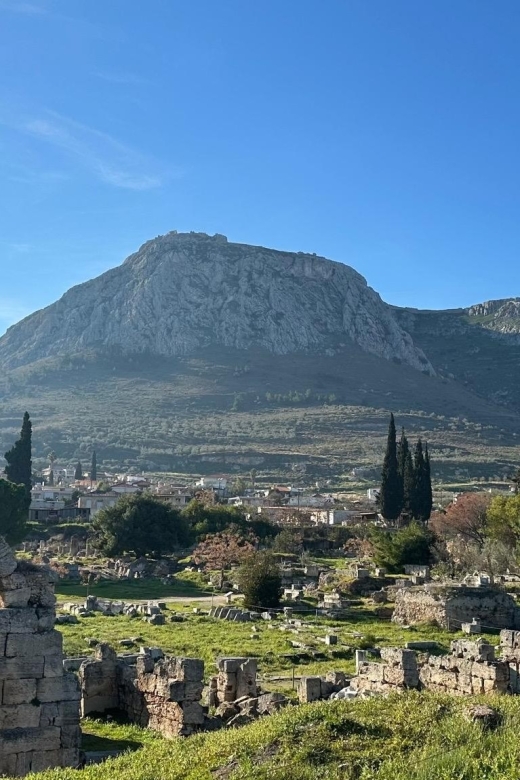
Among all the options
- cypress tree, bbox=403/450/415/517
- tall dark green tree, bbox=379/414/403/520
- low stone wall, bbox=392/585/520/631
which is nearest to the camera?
low stone wall, bbox=392/585/520/631

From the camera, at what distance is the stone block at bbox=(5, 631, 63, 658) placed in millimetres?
10438

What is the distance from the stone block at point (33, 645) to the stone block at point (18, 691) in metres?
0.33

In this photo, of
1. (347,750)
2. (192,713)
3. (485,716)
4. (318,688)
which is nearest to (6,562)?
(192,713)

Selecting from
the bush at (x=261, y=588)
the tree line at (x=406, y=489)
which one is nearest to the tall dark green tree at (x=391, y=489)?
the tree line at (x=406, y=489)

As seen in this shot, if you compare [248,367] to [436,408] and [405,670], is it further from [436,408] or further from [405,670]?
[405,670]

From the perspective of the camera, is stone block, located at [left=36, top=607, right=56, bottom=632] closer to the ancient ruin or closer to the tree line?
the ancient ruin

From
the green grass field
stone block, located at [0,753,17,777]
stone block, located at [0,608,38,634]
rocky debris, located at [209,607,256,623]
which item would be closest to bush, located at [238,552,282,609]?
the green grass field

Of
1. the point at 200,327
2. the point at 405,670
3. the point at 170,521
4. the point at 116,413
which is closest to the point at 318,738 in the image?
the point at 405,670

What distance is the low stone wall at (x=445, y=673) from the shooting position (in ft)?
43.7

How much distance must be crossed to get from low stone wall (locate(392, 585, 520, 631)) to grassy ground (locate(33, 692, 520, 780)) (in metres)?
20.1

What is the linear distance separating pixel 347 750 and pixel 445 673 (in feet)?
20.8

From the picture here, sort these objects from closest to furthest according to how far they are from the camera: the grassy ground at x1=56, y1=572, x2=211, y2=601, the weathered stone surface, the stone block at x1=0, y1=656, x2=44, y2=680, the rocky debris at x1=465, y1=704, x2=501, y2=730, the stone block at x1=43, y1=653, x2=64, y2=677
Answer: the rocky debris at x1=465, y1=704, x2=501, y2=730 → the stone block at x1=0, y1=656, x2=44, y2=680 → the stone block at x1=43, y1=653, x2=64, y2=677 → the weathered stone surface → the grassy ground at x1=56, y1=572, x2=211, y2=601

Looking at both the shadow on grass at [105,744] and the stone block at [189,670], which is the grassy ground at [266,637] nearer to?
the stone block at [189,670]

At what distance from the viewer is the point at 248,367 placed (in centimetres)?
18150
